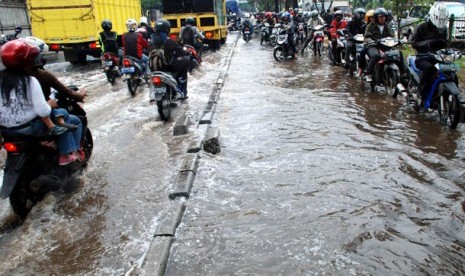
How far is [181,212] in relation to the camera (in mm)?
4156

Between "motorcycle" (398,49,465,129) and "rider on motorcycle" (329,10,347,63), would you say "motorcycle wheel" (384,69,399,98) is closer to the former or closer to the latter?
"motorcycle" (398,49,465,129)

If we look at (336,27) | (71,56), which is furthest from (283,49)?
(71,56)

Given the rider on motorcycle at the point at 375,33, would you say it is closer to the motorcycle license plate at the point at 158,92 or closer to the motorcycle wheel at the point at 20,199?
the motorcycle license plate at the point at 158,92

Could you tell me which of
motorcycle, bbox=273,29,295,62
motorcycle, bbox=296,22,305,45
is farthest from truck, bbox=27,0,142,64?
motorcycle, bbox=296,22,305,45

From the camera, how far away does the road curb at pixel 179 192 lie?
3.30m

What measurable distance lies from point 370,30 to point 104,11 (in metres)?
12.1

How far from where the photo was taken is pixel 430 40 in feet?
23.1

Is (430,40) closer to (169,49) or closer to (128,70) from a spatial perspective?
(169,49)

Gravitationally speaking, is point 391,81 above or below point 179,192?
above

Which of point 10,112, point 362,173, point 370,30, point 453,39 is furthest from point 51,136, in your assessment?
point 453,39

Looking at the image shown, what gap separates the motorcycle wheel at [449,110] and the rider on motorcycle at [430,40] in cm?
35

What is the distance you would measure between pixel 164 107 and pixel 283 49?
930 centimetres

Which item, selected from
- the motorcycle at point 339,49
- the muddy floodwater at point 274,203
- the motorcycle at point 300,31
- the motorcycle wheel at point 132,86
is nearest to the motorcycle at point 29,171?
the muddy floodwater at point 274,203

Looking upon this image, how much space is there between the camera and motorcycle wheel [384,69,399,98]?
343 inches
